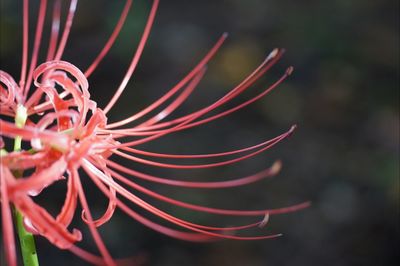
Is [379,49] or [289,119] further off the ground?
[379,49]

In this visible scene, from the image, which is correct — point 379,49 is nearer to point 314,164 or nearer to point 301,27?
point 301,27

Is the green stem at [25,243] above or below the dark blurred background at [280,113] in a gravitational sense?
below

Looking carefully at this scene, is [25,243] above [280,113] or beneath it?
beneath

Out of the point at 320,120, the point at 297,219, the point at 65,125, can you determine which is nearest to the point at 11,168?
the point at 65,125

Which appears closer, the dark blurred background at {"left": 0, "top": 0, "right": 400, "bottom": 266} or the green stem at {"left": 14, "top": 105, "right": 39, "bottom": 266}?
the green stem at {"left": 14, "top": 105, "right": 39, "bottom": 266}

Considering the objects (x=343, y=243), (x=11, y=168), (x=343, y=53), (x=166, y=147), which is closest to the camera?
(x=11, y=168)

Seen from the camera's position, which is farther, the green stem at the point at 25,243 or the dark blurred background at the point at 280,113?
the dark blurred background at the point at 280,113

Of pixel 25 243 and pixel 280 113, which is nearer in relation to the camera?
pixel 25 243

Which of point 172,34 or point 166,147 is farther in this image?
point 172,34
